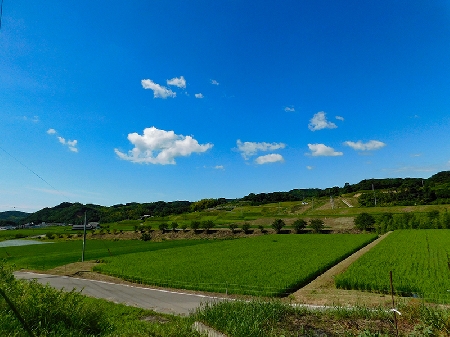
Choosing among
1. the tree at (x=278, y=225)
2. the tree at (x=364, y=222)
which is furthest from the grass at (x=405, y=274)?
the tree at (x=278, y=225)

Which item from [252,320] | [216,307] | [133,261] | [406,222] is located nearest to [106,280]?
[133,261]

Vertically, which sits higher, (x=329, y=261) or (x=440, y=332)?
(x=440, y=332)

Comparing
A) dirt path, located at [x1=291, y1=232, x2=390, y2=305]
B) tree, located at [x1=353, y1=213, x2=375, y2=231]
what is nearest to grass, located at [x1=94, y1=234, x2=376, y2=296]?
dirt path, located at [x1=291, y1=232, x2=390, y2=305]

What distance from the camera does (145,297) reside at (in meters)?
21.5

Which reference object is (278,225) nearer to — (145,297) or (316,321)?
(145,297)

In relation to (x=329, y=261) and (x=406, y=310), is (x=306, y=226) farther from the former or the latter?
(x=406, y=310)

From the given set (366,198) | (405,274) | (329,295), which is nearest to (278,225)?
(405,274)

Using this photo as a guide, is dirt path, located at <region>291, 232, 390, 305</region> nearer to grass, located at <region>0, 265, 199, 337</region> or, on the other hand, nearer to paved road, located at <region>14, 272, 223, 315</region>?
paved road, located at <region>14, 272, 223, 315</region>

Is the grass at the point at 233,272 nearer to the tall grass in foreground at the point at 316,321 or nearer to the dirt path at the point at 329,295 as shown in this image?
the dirt path at the point at 329,295

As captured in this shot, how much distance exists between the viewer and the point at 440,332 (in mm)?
7137

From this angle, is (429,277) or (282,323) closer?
(282,323)

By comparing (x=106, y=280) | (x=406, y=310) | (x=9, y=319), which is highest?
(x=9, y=319)

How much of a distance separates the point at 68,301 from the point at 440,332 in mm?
11176

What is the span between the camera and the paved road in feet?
61.8
